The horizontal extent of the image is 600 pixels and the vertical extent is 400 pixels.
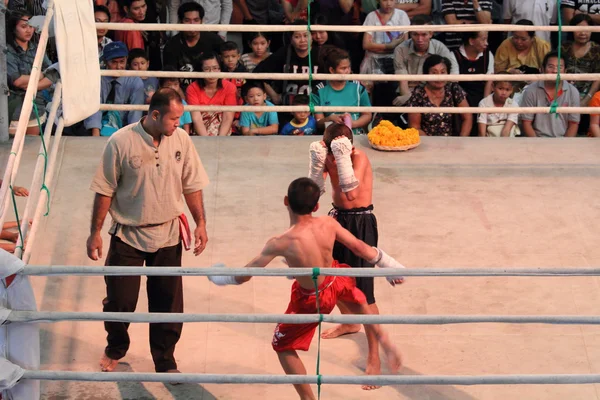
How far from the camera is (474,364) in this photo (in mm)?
5125

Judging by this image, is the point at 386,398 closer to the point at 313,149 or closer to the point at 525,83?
the point at 313,149

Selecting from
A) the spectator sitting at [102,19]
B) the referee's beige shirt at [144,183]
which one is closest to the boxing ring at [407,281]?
the referee's beige shirt at [144,183]

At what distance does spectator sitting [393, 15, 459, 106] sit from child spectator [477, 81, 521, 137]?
1.42 ft

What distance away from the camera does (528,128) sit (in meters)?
7.89

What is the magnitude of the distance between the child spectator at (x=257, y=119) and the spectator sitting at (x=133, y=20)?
104 cm

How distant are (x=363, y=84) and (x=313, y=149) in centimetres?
305

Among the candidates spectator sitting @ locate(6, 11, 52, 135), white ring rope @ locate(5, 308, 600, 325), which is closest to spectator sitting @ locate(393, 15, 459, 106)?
spectator sitting @ locate(6, 11, 52, 135)

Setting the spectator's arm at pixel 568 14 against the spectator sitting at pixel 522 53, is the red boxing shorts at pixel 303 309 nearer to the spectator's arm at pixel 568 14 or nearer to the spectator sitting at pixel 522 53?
the spectator sitting at pixel 522 53

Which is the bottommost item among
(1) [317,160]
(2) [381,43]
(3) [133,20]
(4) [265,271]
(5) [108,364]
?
(5) [108,364]

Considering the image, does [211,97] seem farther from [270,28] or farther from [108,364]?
[108,364]

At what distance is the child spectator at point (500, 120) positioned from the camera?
7.88 metres

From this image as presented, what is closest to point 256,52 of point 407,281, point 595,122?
point 595,122

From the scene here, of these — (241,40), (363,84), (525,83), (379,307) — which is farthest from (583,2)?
(379,307)

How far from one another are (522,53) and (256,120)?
230 centimetres
